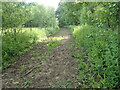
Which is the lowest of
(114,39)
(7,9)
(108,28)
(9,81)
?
(9,81)

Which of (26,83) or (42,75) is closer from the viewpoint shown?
(26,83)

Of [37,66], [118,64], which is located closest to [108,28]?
[118,64]

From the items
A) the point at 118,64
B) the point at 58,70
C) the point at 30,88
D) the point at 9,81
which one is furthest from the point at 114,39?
the point at 9,81

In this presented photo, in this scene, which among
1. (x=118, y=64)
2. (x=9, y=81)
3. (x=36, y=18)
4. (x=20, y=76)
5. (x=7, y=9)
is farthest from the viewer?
(x=36, y=18)

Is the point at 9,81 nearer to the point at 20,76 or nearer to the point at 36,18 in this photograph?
the point at 20,76

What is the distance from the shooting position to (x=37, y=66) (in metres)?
4.90

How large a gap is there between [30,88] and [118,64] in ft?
8.54

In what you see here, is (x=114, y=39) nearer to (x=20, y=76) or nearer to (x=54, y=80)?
(x=54, y=80)

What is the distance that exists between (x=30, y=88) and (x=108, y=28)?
141 inches

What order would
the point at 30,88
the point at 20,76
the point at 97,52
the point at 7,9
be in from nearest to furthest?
the point at 30,88, the point at 97,52, the point at 20,76, the point at 7,9

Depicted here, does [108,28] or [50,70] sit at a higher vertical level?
[108,28]

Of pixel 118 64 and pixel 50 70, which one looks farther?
pixel 50 70

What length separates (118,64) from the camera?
2924 mm

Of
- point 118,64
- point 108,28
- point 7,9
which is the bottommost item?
point 118,64
